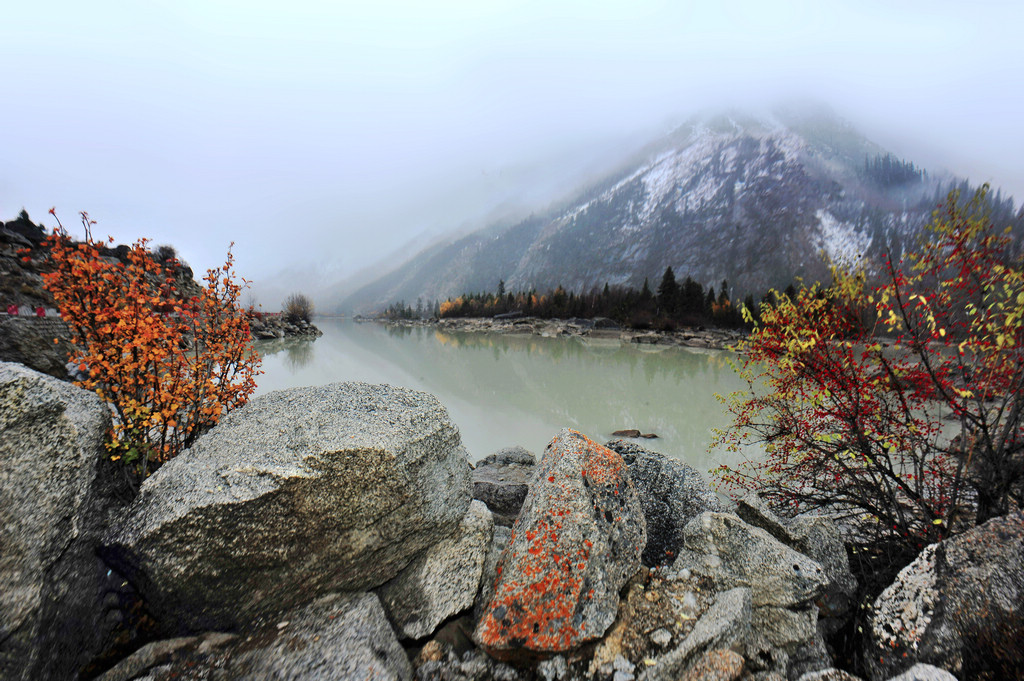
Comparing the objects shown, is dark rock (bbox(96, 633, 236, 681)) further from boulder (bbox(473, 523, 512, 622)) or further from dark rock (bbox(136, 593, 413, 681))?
boulder (bbox(473, 523, 512, 622))

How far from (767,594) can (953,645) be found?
1.37 metres

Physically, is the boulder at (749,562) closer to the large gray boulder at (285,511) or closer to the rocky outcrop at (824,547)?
the rocky outcrop at (824,547)

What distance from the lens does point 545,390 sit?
2359cm

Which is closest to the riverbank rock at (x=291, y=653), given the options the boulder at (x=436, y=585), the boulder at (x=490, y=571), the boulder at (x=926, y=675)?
the boulder at (x=436, y=585)

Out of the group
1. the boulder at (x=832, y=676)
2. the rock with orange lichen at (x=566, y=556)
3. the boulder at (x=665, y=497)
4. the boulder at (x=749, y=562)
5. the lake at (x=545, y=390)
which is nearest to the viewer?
the boulder at (x=832, y=676)

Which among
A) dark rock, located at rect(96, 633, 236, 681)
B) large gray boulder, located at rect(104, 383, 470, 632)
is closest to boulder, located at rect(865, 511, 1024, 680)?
large gray boulder, located at rect(104, 383, 470, 632)

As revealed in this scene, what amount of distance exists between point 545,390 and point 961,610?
66.7ft

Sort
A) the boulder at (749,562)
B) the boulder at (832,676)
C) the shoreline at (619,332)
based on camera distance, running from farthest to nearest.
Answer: the shoreline at (619,332), the boulder at (749,562), the boulder at (832,676)

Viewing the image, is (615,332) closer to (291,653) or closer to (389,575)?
(389,575)

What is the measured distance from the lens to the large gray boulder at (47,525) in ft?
9.10

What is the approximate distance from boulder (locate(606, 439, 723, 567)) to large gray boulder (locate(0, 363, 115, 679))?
6077 millimetres

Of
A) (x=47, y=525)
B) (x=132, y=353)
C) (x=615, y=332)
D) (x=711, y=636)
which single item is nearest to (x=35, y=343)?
(x=132, y=353)

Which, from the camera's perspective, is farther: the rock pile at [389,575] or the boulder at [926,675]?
the rock pile at [389,575]

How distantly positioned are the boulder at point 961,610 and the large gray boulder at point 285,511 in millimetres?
4430
